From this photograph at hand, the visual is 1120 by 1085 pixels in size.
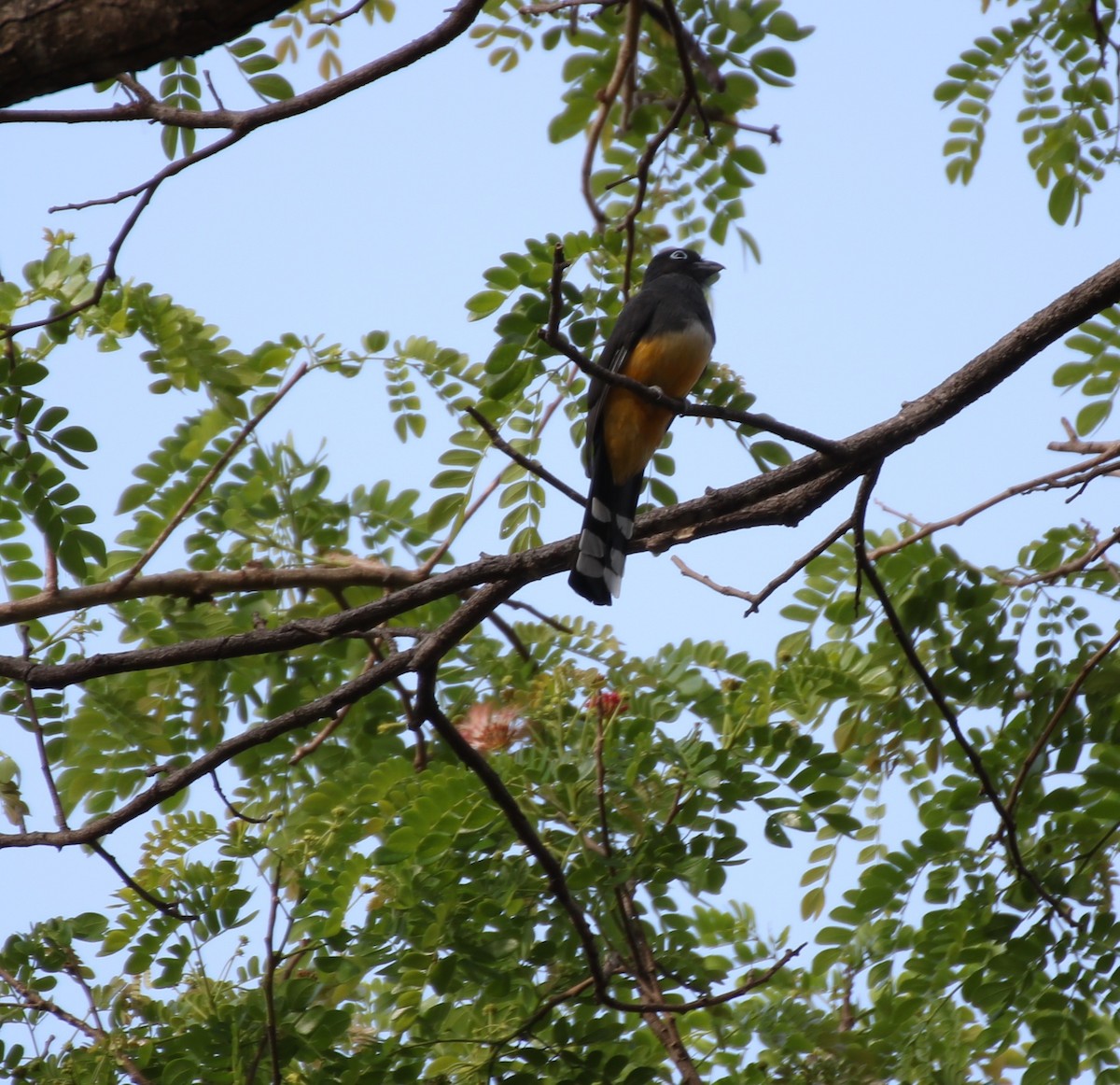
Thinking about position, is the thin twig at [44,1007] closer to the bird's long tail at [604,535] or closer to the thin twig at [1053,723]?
the bird's long tail at [604,535]

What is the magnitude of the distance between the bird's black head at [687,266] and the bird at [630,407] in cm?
73

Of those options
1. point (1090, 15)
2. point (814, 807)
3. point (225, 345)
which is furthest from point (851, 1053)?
point (1090, 15)

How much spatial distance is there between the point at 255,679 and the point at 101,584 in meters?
0.65

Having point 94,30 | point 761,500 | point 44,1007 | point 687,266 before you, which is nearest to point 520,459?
point 761,500

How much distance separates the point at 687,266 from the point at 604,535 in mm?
2032

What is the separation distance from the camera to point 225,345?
4.64m

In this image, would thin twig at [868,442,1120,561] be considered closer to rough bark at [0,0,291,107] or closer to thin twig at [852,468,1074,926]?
thin twig at [852,468,1074,926]

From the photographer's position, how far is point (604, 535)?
14.3 feet

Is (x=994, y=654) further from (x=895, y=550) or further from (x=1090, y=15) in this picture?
(x=1090, y=15)

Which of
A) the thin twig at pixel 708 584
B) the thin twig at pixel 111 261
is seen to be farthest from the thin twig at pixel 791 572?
the thin twig at pixel 111 261

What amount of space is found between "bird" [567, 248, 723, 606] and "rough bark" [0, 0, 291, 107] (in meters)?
2.38

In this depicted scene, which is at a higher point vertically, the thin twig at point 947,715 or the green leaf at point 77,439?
the green leaf at point 77,439

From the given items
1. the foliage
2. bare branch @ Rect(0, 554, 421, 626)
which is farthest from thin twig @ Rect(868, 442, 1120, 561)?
bare branch @ Rect(0, 554, 421, 626)

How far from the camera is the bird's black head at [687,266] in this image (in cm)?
584
